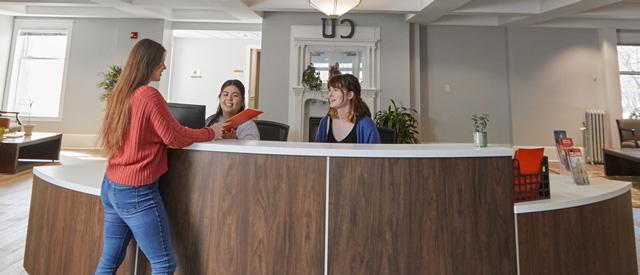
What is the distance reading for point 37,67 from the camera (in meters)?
6.93

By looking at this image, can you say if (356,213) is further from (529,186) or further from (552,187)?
(552,187)

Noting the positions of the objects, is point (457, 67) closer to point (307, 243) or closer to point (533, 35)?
point (533, 35)

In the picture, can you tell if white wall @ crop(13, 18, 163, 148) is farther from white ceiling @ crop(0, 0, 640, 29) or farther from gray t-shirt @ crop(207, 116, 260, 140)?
gray t-shirt @ crop(207, 116, 260, 140)

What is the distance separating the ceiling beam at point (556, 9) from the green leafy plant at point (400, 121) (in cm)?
269

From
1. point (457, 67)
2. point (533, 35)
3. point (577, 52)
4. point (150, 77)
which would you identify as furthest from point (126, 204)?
point (577, 52)

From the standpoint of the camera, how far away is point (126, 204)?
100 cm

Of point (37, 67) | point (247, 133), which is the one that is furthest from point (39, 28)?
point (247, 133)

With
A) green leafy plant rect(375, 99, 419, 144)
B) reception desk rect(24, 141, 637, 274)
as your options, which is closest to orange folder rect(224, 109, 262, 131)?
reception desk rect(24, 141, 637, 274)

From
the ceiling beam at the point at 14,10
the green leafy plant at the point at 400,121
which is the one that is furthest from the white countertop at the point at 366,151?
the ceiling beam at the point at 14,10

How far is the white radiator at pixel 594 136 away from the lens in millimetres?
5961

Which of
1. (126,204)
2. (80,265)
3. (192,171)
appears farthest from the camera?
(80,265)

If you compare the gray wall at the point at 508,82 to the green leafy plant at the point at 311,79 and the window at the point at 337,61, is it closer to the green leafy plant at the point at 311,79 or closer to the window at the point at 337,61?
the window at the point at 337,61

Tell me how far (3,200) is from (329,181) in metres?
3.70

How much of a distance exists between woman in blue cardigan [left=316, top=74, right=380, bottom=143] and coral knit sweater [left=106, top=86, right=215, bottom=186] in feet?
3.18
